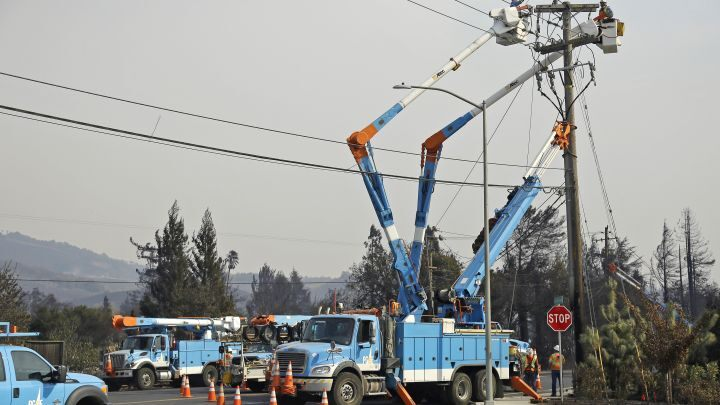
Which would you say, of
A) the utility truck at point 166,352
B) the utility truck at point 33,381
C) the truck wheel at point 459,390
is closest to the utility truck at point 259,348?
the utility truck at point 166,352

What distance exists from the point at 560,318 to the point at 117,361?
1826cm

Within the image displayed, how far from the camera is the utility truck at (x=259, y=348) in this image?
77.6ft

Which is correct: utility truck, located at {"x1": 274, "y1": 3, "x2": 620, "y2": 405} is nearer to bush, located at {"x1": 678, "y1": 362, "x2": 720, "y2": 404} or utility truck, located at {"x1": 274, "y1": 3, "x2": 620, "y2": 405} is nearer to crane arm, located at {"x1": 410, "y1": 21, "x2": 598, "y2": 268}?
crane arm, located at {"x1": 410, "y1": 21, "x2": 598, "y2": 268}

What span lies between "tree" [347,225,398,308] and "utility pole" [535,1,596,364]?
43143 mm

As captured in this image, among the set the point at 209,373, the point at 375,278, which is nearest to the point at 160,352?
the point at 209,373

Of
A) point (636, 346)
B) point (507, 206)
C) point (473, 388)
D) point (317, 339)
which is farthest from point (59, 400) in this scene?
point (507, 206)

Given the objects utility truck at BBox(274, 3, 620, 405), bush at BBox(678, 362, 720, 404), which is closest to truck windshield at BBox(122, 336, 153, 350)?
utility truck at BBox(274, 3, 620, 405)

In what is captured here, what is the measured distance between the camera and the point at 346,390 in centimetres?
2173

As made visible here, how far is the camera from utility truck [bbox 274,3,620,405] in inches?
859

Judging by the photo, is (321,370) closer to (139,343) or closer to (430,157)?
(430,157)

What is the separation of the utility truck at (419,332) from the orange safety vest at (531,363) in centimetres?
434

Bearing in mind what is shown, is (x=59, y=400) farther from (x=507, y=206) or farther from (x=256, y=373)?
(x=507, y=206)

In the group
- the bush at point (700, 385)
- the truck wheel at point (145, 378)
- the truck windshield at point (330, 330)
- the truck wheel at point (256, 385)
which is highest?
the truck windshield at point (330, 330)

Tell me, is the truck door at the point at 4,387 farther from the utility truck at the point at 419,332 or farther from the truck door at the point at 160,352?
the truck door at the point at 160,352
